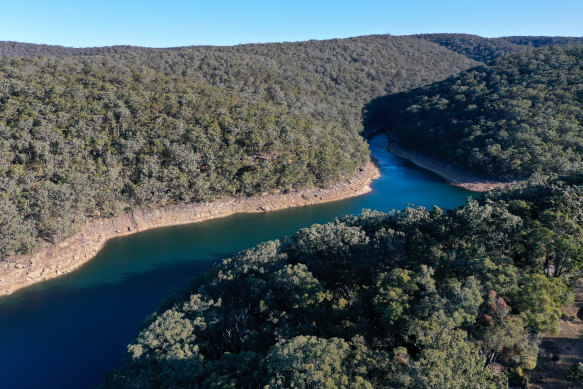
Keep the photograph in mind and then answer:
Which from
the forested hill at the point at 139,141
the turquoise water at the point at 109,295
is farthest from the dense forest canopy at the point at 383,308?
the forested hill at the point at 139,141

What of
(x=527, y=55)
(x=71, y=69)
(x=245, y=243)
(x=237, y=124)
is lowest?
(x=245, y=243)

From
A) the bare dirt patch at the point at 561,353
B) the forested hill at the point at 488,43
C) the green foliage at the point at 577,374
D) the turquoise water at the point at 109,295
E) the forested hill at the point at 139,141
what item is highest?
the forested hill at the point at 488,43

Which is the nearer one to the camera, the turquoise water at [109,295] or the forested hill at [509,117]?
the turquoise water at [109,295]

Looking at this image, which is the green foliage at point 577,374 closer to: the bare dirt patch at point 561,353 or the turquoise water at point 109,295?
the bare dirt patch at point 561,353

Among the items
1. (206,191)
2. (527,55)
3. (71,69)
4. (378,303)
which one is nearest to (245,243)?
(206,191)

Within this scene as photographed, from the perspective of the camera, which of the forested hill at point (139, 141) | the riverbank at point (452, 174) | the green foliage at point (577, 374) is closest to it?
the green foliage at point (577, 374)

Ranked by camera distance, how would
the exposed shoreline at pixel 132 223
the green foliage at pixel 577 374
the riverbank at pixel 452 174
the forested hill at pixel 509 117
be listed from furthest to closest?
the riverbank at pixel 452 174
the forested hill at pixel 509 117
the exposed shoreline at pixel 132 223
the green foliage at pixel 577 374

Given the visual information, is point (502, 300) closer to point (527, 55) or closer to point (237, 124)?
point (237, 124)
